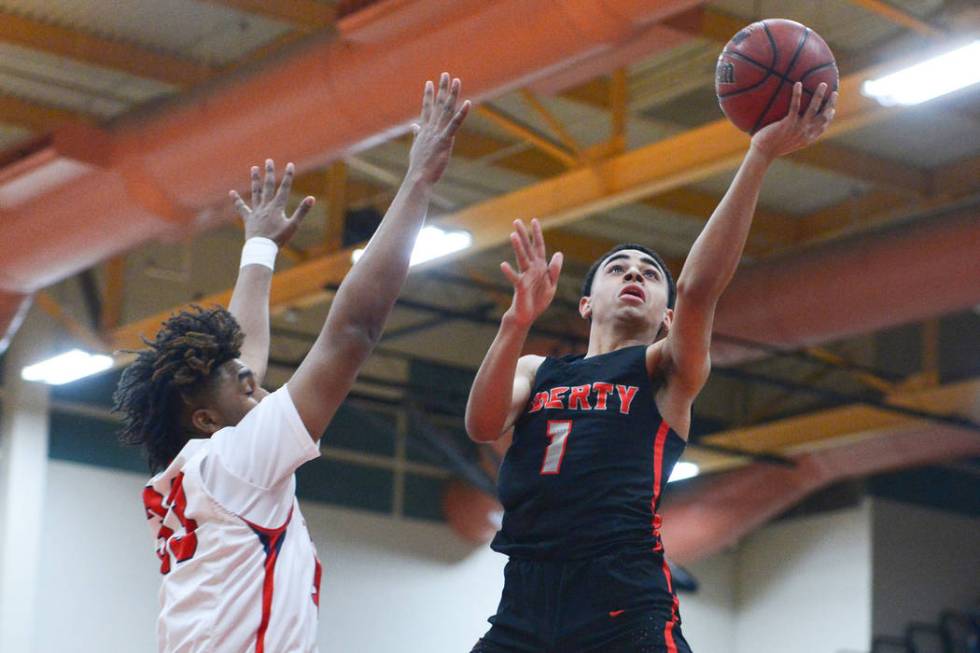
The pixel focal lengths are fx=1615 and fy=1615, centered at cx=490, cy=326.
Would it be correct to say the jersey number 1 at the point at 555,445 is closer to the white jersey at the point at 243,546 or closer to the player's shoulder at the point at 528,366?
the player's shoulder at the point at 528,366

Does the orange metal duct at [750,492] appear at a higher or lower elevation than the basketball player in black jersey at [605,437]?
higher

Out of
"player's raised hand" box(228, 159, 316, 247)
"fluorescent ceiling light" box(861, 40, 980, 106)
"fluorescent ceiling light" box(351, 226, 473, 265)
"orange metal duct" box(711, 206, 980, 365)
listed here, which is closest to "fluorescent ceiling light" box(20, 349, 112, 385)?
"fluorescent ceiling light" box(351, 226, 473, 265)

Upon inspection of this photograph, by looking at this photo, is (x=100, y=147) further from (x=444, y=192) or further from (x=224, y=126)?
(x=444, y=192)

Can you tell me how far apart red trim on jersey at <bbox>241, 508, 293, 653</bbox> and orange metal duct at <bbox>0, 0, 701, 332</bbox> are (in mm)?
5473

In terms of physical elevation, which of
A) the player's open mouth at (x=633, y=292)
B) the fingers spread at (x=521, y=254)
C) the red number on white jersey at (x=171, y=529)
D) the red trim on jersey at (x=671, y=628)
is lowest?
the red trim on jersey at (x=671, y=628)

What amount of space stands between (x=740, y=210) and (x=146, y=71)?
985 centimetres

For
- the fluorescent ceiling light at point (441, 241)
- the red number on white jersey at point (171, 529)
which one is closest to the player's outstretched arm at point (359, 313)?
the red number on white jersey at point (171, 529)

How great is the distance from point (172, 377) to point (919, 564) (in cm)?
1758

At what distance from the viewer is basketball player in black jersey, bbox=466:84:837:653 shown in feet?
15.6

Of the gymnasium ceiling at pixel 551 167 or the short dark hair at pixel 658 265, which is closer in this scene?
the short dark hair at pixel 658 265

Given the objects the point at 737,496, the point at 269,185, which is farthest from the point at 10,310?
the point at 737,496

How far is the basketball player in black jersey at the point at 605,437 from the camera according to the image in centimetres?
474

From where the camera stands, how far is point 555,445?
5.07 metres

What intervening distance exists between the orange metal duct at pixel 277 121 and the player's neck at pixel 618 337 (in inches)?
162
